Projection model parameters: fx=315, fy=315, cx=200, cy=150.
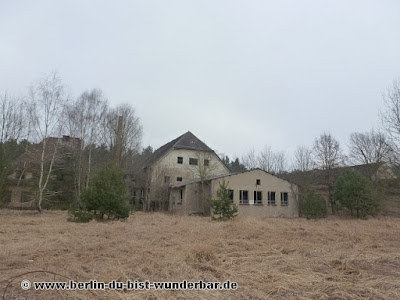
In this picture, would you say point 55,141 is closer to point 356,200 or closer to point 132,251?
point 132,251

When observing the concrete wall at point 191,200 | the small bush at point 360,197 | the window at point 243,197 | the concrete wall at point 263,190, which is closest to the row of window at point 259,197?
the window at point 243,197

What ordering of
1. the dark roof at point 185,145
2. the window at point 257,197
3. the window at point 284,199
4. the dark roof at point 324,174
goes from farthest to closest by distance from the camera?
the dark roof at point 185,145 < the dark roof at point 324,174 < the window at point 284,199 < the window at point 257,197

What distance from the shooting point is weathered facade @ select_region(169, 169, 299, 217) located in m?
28.8

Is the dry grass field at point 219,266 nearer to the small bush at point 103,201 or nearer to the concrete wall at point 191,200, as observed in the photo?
the small bush at point 103,201

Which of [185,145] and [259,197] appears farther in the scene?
[185,145]

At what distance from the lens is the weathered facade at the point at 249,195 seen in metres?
28.8

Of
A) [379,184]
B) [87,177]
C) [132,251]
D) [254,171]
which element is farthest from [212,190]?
[132,251]

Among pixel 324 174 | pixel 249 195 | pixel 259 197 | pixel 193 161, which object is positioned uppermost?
pixel 193 161

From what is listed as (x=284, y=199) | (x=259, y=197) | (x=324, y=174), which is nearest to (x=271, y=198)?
(x=259, y=197)

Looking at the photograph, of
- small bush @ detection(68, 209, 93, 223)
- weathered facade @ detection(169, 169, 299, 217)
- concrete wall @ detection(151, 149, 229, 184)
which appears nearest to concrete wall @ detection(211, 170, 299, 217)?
weathered facade @ detection(169, 169, 299, 217)

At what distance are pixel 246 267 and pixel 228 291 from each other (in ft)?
4.64

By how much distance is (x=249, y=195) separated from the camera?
2941 cm

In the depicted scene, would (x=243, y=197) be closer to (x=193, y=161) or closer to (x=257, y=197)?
(x=257, y=197)

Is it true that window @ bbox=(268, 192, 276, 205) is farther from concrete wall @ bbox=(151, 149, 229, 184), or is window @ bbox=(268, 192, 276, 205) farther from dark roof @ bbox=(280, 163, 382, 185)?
concrete wall @ bbox=(151, 149, 229, 184)
